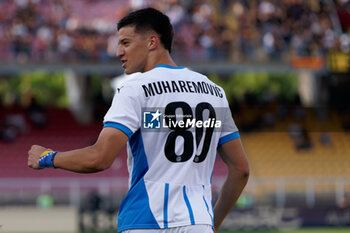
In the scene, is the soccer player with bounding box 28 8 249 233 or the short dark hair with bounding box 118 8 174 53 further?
the short dark hair with bounding box 118 8 174 53

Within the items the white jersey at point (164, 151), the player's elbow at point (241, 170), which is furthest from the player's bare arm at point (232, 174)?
the white jersey at point (164, 151)

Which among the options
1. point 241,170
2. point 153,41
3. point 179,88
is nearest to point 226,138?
point 241,170

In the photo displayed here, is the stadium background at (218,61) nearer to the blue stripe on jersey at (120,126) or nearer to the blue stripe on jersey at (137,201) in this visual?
the blue stripe on jersey at (137,201)

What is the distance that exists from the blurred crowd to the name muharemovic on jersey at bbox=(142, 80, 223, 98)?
21380 millimetres

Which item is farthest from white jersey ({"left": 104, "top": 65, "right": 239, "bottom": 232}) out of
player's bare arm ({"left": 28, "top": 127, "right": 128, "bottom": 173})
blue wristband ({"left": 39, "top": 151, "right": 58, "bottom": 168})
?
blue wristband ({"left": 39, "top": 151, "right": 58, "bottom": 168})

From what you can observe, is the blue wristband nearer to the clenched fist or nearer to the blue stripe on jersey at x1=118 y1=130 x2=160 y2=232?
the clenched fist

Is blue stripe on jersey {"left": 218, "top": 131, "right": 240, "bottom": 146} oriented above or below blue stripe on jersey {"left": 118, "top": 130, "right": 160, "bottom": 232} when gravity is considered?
above

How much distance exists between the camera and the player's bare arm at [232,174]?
3.64 meters

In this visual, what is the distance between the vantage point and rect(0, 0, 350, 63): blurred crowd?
2498 centimetres

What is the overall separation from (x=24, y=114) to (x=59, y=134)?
75.5 inches

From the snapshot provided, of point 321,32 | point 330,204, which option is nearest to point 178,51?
point 321,32

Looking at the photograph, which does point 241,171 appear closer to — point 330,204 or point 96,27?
point 330,204

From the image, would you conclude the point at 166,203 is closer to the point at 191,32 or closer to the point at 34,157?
the point at 34,157

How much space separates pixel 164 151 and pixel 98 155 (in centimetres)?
37
